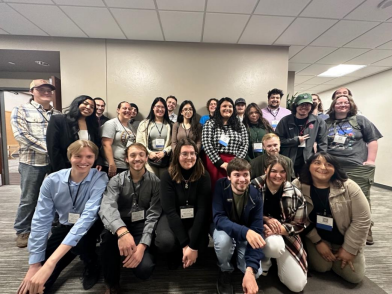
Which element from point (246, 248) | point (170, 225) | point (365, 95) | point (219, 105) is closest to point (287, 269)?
point (246, 248)

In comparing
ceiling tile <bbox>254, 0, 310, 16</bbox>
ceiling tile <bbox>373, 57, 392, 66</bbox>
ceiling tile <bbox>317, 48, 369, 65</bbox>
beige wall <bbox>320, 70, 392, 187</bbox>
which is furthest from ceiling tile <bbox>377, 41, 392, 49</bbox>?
ceiling tile <bbox>254, 0, 310, 16</bbox>

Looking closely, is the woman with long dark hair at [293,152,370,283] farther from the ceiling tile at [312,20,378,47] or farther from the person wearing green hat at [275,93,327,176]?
the ceiling tile at [312,20,378,47]

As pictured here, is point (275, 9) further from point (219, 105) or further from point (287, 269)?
point (287, 269)

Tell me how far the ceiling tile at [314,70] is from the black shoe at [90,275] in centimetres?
546

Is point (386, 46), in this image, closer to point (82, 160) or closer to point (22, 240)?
point (82, 160)

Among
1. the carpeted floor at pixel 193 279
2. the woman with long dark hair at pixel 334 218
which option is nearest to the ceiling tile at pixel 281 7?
the woman with long dark hair at pixel 334 218

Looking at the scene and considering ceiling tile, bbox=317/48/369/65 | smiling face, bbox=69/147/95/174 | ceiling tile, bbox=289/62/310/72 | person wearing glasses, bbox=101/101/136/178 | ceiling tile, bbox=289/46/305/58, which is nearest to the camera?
Answer: smiling face, bbox=69/147/95/174

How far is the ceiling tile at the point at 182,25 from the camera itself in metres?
2.52

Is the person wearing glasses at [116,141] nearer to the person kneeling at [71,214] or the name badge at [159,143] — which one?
the name badge at [159,143]

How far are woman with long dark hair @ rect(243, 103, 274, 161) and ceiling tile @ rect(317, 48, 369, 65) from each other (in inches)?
→ 104

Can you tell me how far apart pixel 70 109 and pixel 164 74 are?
192 centimetres

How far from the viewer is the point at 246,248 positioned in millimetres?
1465

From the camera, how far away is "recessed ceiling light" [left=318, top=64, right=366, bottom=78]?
4.39 metres

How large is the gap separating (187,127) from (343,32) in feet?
9.78
